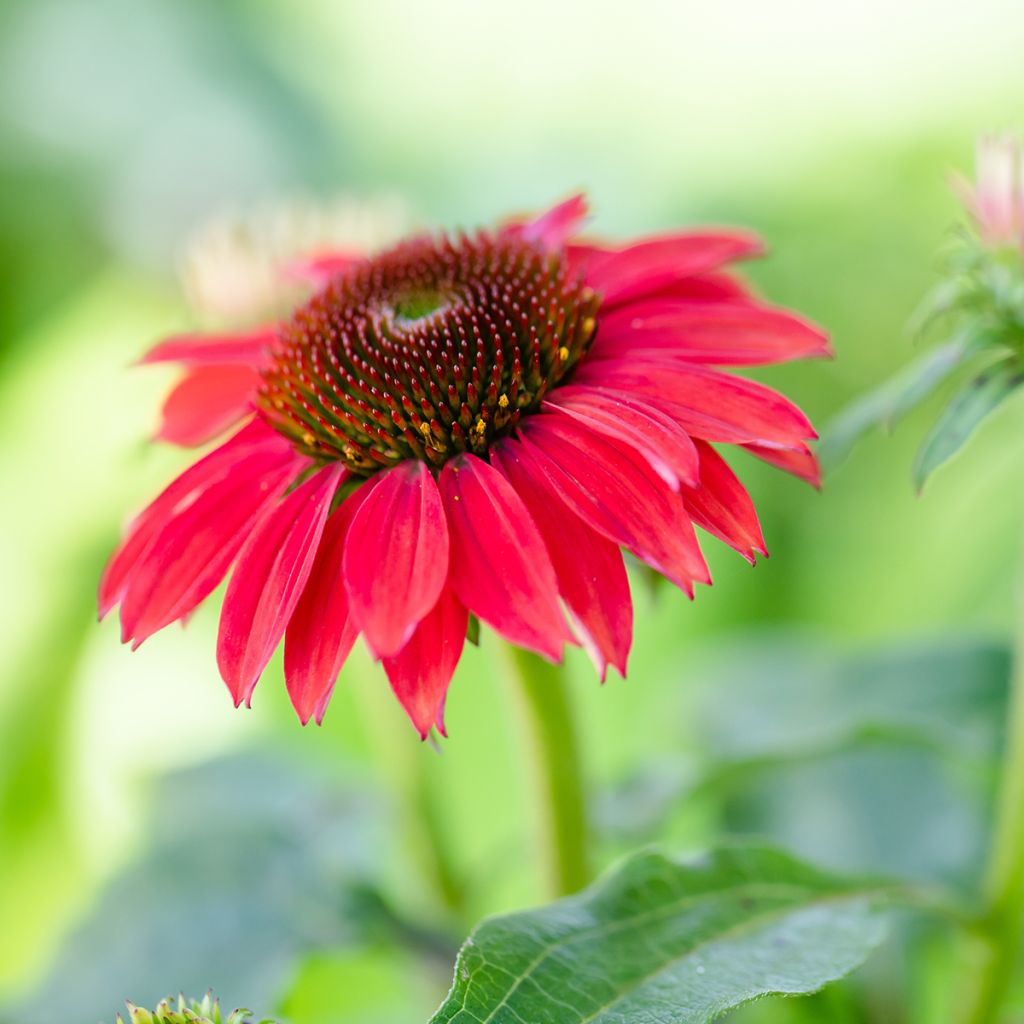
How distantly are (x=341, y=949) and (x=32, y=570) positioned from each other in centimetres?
83

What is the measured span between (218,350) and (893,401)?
0.99ft

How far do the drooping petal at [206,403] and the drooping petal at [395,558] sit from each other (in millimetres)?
141

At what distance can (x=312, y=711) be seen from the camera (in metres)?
0.41

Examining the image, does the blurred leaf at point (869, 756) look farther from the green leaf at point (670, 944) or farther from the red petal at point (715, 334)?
the red petal at point (715, 334)

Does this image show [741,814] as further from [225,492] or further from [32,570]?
[32,570]

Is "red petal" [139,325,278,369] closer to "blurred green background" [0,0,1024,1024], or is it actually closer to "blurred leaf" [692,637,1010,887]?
"blurred green background" [0,0,1024,1024]

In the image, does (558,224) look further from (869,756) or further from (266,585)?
(869,756)

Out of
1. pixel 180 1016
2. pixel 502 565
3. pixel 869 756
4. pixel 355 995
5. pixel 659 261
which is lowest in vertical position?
pixel 355 995

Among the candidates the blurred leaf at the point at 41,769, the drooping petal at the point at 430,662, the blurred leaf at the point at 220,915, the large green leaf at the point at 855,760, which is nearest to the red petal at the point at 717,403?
the drooping petal at the point at 430,662

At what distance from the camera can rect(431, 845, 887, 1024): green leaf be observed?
1.37ft

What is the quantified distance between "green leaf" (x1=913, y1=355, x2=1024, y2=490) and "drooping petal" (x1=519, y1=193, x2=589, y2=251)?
20 cm

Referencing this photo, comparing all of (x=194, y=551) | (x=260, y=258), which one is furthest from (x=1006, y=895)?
(x=260, y=258)

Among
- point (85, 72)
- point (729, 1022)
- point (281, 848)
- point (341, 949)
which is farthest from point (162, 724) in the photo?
point (85, 72)

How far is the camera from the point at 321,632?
43cm
